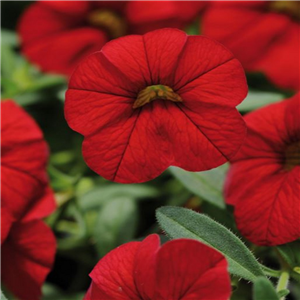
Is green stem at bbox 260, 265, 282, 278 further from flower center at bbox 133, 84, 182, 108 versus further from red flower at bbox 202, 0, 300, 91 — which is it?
red flower at bbox 202, 0, 300, 91

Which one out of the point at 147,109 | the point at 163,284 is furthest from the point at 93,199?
the point at 163,284

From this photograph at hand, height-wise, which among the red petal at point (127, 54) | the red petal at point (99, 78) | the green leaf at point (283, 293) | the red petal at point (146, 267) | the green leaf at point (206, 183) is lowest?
the green leaf at point (283, 293)

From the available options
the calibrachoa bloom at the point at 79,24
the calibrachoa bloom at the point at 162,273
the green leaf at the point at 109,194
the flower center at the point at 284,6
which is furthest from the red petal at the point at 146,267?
the flower center at the point at 284,6

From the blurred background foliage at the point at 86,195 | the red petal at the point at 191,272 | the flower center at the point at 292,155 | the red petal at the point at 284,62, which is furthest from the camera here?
the red petal at the point at 284,62

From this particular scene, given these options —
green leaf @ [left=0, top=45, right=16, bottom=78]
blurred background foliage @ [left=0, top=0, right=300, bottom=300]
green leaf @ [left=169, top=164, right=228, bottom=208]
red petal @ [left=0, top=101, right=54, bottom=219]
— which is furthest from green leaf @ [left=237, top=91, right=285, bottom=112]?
green leaf @ [left=0, top=45, right=16, bottom=78]

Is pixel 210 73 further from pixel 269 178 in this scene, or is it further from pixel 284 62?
pixel 284 62

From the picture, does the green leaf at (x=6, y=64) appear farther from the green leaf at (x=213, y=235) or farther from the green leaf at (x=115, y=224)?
the green leaf at (x=213, y=235)

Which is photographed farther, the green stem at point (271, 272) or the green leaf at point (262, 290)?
the green stem at point (271, 272)
